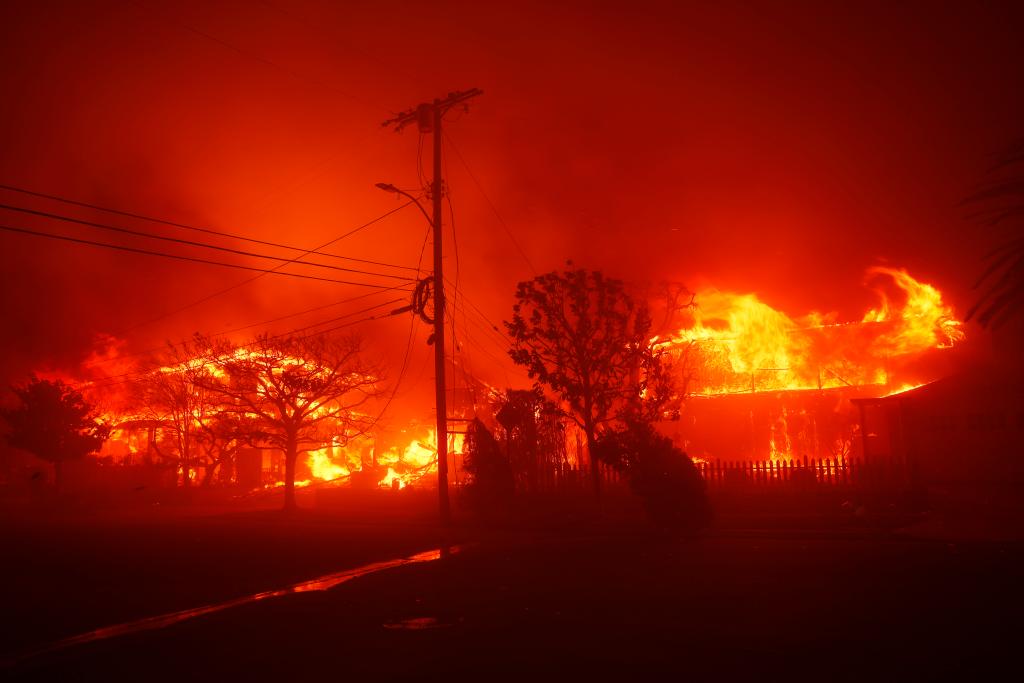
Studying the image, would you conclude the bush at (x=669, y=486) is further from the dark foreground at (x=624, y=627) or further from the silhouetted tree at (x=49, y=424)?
the silhouetted tree at (x=49, y=424)

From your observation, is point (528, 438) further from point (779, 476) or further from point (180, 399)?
point (180, 399)

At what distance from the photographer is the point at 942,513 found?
752 inches

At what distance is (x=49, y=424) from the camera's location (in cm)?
3900

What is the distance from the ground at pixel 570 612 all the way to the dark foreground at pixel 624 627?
0.03 metres

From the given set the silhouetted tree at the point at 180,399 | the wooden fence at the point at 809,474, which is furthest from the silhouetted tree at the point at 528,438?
the silhouetted tree at the point at 180,399

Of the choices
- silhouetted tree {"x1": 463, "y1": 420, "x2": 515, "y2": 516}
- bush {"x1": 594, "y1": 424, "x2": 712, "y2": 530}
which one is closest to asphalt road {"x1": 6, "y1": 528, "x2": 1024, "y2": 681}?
bush {"x1": 594, "y1": 424, "x2": 712, "y2": 530}

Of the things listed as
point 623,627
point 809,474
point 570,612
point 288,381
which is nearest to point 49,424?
point 288,381

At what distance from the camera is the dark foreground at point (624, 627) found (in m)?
6.71

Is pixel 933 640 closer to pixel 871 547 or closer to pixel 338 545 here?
pixel 871 547

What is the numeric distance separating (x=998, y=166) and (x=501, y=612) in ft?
53.9

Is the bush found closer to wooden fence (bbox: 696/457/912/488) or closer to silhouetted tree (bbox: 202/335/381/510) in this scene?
wooden fence (bbox: 696/457/912/488)

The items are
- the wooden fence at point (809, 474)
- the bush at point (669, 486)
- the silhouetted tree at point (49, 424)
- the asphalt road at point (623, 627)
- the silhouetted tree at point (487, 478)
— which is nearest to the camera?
the asphalt road at point (623, 627)

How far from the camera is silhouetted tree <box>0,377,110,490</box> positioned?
3862 cm

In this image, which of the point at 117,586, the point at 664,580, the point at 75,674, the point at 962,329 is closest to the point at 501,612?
the point at 664,580
